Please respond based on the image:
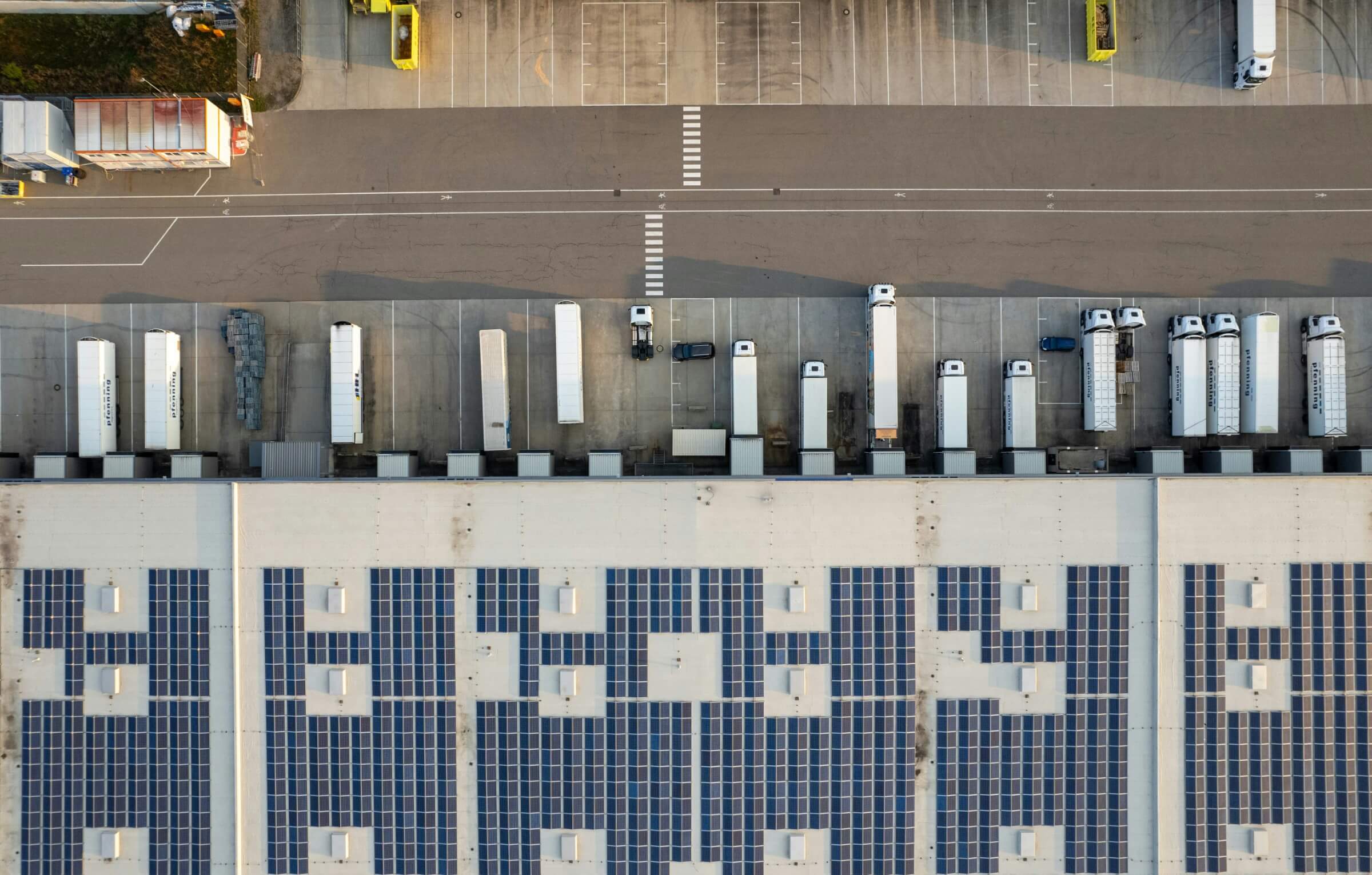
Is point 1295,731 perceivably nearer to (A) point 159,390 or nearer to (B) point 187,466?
(B) point 187,466

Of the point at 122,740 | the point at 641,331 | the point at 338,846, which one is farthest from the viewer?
the point at 641,331

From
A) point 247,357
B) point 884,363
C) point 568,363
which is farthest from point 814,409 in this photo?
point 247,357

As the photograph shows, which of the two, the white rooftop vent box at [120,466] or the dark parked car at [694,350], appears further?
the dark parked car at [694,350]


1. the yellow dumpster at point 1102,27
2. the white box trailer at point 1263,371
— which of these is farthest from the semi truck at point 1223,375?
the yellow dumpster at point 1102,27

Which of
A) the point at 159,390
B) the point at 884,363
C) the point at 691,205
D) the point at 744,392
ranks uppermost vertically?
the point at 691,205

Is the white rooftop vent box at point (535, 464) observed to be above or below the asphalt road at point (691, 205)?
below

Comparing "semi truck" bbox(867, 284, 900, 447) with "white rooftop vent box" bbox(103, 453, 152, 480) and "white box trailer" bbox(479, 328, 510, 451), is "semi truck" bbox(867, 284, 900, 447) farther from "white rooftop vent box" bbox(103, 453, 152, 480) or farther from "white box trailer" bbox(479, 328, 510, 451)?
"white rooftop vent box" bbox(103, 453, 152, 480)

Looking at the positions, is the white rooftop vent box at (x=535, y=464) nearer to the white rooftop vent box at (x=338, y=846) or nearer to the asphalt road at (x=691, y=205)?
the asphalt road at (x=691, y=205)
